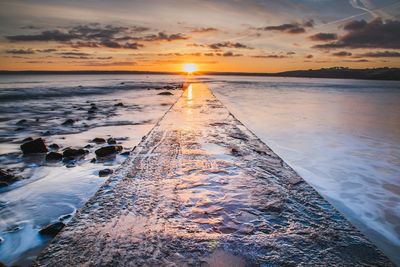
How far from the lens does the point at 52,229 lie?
3635 mm

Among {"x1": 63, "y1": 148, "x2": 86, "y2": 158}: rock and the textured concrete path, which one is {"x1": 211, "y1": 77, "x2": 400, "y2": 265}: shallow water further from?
{"x1": 63, "y1": 148, "x2": 86, "y2": 158}: rock

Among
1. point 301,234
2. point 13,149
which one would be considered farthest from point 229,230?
point 13,149

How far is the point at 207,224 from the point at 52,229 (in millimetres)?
2074

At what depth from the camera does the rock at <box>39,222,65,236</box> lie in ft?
11.7

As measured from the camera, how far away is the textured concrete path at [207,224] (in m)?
2.33

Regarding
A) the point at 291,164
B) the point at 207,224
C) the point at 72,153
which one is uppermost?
the point at 207,224

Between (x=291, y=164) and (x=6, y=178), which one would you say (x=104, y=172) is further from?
(x=291, y=164)

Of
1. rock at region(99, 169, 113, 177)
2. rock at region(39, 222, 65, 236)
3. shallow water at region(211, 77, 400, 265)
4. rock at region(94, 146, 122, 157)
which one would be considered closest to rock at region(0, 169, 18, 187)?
rock at region(99, 169, 113, 177)


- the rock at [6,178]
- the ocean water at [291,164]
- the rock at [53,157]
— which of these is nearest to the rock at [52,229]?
the ocean water at [291,164]

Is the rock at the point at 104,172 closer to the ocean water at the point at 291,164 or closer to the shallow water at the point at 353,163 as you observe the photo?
the ocean water at the point at 291,164

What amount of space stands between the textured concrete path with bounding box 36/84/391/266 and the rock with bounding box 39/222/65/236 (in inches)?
26.1

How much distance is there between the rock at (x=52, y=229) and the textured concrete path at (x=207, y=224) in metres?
0.66

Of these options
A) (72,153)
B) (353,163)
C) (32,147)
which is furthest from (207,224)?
(32,147)

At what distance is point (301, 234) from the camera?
269 cm
